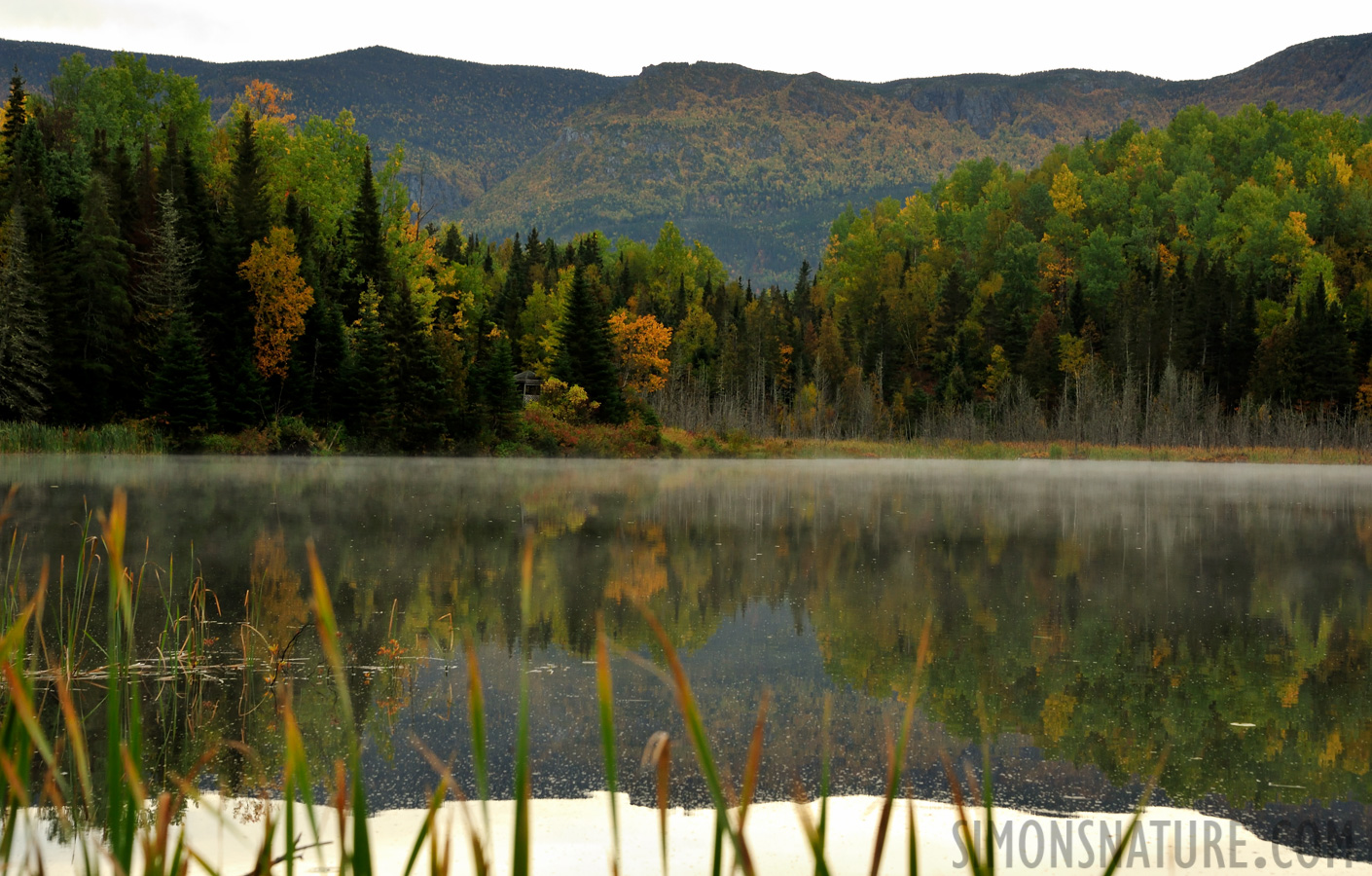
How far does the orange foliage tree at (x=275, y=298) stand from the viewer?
148ft

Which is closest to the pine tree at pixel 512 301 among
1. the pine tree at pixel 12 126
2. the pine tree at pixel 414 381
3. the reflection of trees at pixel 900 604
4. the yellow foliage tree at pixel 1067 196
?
the pine tree at pixel 414 381

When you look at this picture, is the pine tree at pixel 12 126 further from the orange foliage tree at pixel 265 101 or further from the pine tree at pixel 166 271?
the orange foliage tree at pixel 265 101

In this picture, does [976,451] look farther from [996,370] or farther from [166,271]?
[166,271]

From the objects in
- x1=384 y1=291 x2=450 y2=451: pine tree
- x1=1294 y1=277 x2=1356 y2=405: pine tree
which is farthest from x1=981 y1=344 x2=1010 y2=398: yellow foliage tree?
x1=384 y1=291 x2=450 y2=451: pine tree

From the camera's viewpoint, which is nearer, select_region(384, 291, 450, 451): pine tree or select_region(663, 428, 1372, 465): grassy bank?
select_region(384, 291, 450, 451): pine tree

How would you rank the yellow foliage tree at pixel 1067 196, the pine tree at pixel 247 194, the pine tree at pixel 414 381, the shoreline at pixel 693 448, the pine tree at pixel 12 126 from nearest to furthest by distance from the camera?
the shoreline at pixel 693 448
the pine tree at pixel 414 381
the pine tree at pixel 247 194
the pine tree at pixel 12 126
the yellow foliage tree at pixel 1067 196

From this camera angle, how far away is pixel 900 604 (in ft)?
33.2

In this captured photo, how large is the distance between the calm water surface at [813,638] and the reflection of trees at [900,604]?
0.13 feet

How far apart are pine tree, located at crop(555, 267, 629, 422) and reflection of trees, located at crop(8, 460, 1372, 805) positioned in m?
33.9

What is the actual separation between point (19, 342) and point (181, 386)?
17.2ft

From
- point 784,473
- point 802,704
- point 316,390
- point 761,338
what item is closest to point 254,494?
point 802,704

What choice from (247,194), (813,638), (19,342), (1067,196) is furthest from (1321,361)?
(813,638)

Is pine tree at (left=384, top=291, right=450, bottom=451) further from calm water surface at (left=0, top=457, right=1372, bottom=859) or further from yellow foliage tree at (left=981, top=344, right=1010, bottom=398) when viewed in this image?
yellow foliage tree at (left=981, top=344, right=1010, bottom=398)

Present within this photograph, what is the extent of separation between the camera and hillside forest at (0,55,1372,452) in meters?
43.6
